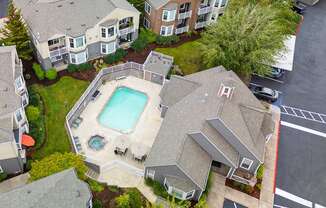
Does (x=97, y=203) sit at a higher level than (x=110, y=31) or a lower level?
lower

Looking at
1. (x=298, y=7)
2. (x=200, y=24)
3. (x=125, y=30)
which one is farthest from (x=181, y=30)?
(x=298, y=7)

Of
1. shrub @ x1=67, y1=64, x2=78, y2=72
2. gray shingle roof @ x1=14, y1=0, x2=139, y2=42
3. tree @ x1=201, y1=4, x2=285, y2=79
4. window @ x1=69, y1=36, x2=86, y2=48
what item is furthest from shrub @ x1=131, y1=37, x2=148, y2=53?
tree @ x1=201, y1=4, x2=285, y2=79

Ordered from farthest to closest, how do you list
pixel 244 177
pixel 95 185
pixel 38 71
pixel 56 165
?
pixel 38 71
pixel 244 177
pixel 95 185
pixel 56 165

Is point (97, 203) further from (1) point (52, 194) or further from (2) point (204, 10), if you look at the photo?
(2) point (204, 10)

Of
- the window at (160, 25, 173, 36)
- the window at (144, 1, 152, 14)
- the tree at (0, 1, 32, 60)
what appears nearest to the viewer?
the tree at (0, 1, 32, 60)

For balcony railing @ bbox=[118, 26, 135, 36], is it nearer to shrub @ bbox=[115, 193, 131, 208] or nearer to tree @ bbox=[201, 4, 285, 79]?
tree @ bbox=[201, 4, 285, 79]
